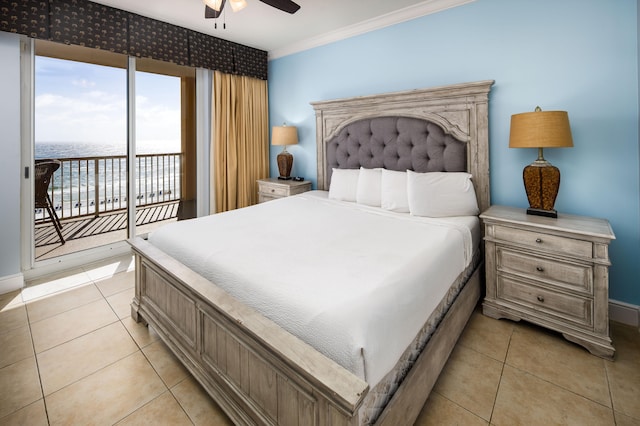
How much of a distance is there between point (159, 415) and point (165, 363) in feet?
1.29

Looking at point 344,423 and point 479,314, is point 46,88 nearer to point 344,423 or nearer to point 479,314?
point 344,423

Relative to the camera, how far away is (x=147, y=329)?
2127 millimetres

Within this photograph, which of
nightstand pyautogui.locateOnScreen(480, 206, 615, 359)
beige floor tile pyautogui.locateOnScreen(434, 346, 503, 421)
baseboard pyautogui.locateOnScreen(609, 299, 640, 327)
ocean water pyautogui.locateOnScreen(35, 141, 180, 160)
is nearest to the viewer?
beige floor tile pyautogui.locateOnScreen(434, 346, 503, 421)

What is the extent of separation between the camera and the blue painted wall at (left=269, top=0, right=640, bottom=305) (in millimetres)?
2049

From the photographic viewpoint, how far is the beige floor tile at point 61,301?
2.33m

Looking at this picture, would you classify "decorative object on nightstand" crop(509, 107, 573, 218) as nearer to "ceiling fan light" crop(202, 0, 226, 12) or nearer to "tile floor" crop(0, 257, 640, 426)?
"tile floor" crop(0, 257, 640, 426)

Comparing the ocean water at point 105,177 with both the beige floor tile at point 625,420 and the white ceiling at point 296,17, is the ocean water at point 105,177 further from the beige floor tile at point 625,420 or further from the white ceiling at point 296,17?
the beige floor tile at point 625,420

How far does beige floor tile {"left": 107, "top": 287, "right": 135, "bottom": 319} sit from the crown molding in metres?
3.48

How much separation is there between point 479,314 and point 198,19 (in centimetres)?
392

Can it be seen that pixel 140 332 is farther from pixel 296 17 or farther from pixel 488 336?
pixel 296 17

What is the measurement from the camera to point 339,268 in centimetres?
141

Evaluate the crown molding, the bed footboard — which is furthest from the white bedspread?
the crown molding

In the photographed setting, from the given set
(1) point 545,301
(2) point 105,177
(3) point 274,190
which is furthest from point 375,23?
(2) point 105,177

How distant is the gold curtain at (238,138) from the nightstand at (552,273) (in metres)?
3.20
